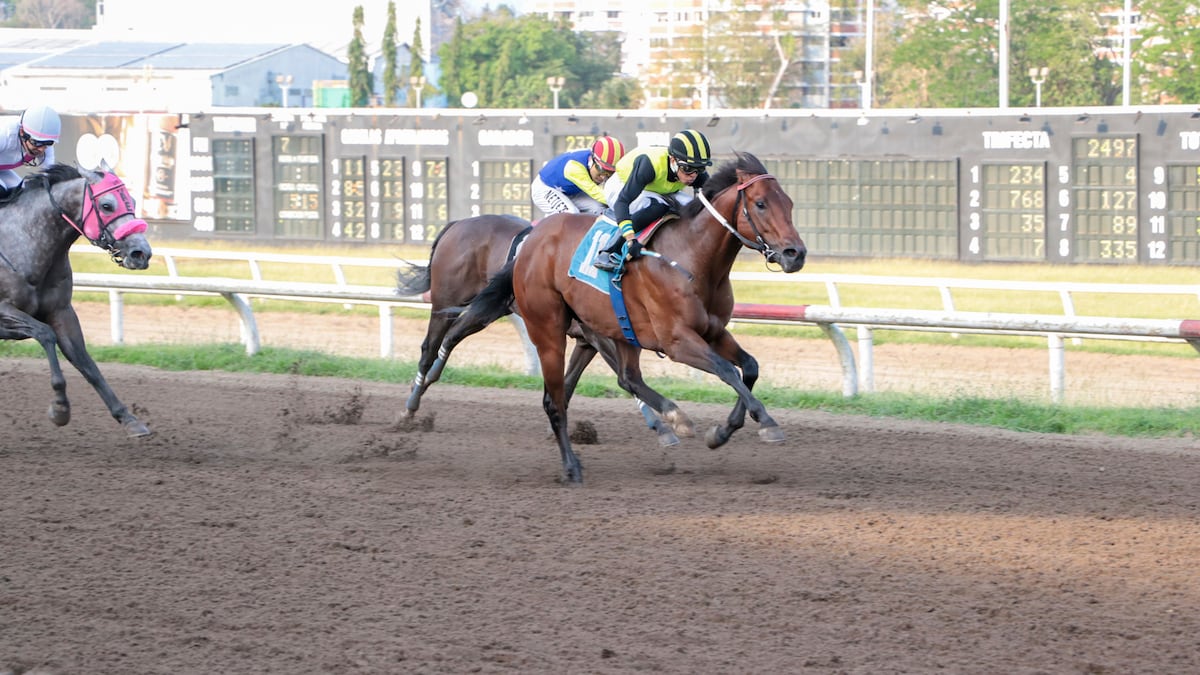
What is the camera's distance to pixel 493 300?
8.27 metres

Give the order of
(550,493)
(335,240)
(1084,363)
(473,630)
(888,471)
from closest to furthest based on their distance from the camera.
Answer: (473,630), (550,493), (888,471), (1084,363), (335,240)

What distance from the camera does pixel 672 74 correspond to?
59812 millimetres

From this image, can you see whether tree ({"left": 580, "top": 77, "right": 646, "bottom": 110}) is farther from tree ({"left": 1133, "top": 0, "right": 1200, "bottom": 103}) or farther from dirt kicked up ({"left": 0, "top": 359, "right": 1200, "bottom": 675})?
dirt kicked up ({"left": 0, "top": 359, "right": 1200, "bottom": 675})

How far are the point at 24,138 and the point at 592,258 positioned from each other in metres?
3.30

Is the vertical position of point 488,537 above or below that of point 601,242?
below

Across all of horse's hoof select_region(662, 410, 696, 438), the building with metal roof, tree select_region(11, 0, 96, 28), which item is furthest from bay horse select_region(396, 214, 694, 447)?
tree select_region(11, 0, 96, 28)

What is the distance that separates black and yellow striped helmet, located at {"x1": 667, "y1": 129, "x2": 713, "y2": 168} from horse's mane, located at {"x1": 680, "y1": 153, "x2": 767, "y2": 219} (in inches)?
4.0

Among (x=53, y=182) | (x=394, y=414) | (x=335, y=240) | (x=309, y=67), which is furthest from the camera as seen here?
(x=309, y=67)

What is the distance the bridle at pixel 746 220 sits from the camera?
694 centimetres

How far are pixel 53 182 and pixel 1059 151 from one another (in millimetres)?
12180

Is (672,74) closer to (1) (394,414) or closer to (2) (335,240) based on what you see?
(2) (335,240)

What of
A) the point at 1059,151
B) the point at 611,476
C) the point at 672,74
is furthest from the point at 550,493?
the point at 672,74

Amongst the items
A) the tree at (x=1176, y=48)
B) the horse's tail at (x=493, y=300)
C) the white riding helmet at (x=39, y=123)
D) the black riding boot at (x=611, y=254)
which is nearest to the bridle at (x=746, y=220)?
the black riding boot at (x=611, y=254)

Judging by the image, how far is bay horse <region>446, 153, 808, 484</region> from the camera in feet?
23.0
